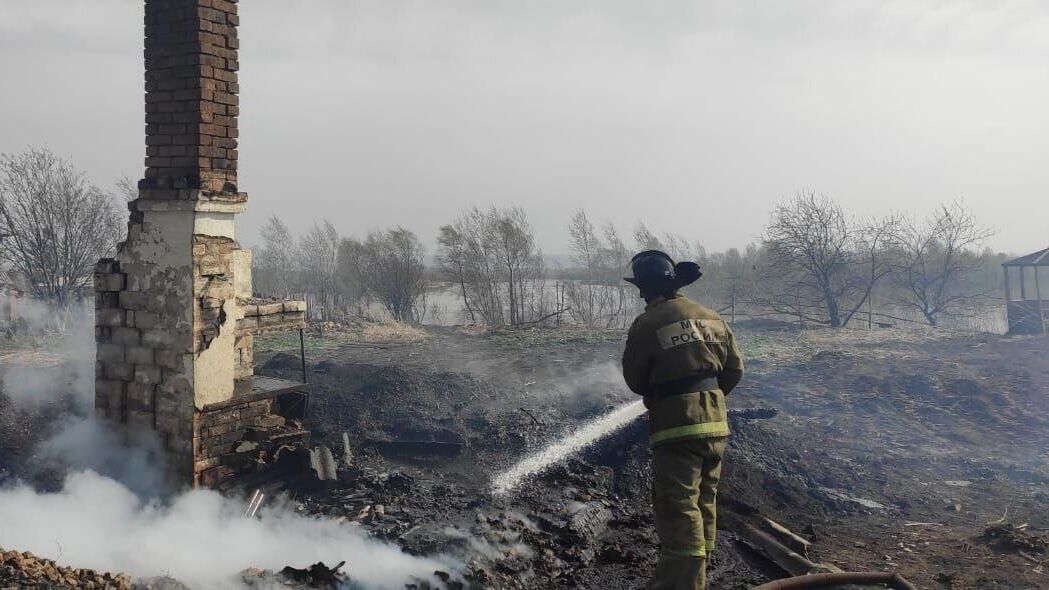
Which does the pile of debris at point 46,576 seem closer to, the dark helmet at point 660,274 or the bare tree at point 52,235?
the dark helmet at point 660,274

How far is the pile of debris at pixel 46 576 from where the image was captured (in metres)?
3.38

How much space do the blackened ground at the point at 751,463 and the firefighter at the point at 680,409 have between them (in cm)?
90

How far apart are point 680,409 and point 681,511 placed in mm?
569

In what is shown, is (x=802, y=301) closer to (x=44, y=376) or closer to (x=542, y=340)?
(x=542, y=340)

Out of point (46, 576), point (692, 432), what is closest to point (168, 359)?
point (46, 576)

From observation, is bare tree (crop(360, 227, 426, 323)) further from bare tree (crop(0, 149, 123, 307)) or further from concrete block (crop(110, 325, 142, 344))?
concrete block (crop(110, 325, 142, 344))

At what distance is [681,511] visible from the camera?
3.85 metres

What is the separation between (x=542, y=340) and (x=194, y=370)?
12.2 m

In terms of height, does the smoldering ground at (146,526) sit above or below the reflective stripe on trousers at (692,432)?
below

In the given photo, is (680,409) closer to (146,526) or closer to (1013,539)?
(1013,539)

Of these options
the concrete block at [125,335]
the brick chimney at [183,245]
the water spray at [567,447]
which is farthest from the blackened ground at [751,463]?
the concrete block at [125,335]

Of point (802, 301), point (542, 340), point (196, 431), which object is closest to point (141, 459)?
point (196, 431)

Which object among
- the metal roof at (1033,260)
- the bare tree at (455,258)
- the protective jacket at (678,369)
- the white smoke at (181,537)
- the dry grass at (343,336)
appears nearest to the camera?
the protective jacket at (678,369)

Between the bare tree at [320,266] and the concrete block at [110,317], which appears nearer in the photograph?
the concrete block at [110,317]
